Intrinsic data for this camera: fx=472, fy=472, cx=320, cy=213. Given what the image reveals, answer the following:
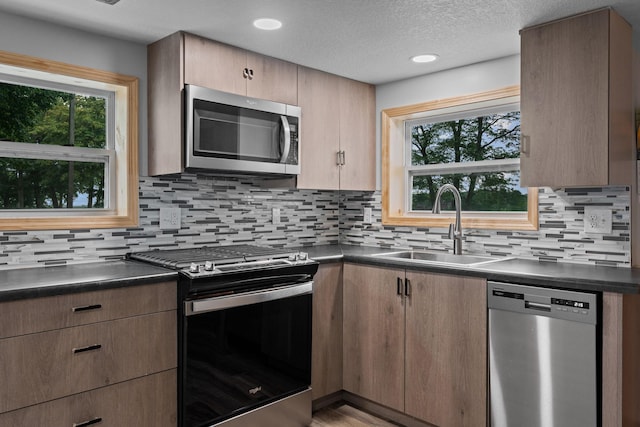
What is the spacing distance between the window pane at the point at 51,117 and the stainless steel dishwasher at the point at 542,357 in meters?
2.32

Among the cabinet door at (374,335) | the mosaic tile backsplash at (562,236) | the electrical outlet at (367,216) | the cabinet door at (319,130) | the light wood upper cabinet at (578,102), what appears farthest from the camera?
the electrical outlet at (367,216)

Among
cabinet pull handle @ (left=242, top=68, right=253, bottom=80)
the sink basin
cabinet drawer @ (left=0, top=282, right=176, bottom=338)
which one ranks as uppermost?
cabinet pull handle @ (left=242, top=68, right=253, bottom=80)

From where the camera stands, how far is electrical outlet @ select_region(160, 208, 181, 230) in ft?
9.23

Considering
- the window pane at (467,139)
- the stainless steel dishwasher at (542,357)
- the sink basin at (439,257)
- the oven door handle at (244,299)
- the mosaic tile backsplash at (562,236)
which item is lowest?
the stainless steel dishwasher at (542,357)

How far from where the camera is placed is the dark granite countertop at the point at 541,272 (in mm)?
1986

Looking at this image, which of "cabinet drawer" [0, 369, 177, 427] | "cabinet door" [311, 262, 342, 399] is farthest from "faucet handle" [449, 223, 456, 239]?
"cabinet drawer" [0, 369, 177, 427]

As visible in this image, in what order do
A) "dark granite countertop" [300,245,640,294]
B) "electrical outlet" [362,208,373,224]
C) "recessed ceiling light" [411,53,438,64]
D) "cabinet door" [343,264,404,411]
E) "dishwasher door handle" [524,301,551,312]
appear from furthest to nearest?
"electrical outlet" [362,208,373,224] → "recessed ceiling light" [411,53,438,64] → "cabinet door" [343,264,404,411] → "dishwasher door handle" [524,301,551,312] → "dark granite countertop" [300,245,640,294]

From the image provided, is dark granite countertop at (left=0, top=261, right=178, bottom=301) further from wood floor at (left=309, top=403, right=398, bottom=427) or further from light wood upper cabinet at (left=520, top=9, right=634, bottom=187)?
light wood upper cabinet at (left=520, top=9, right=634, bottom=187)

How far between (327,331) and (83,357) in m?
1.44

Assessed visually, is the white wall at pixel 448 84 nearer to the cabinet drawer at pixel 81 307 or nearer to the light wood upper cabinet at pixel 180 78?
the light wood upper cabinet at pixel 180 78

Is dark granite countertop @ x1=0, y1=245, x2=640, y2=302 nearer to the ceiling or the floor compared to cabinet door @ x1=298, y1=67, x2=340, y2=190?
nearer to the floor

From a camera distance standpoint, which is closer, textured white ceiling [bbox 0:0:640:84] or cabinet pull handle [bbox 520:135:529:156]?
textured white ceiling [bbox 0:0:640:84]

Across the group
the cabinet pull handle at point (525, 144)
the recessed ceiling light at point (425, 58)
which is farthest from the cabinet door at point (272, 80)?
the cabinet pull handle at point (525, 144)

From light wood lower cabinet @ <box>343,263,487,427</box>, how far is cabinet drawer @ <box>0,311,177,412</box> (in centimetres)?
119
